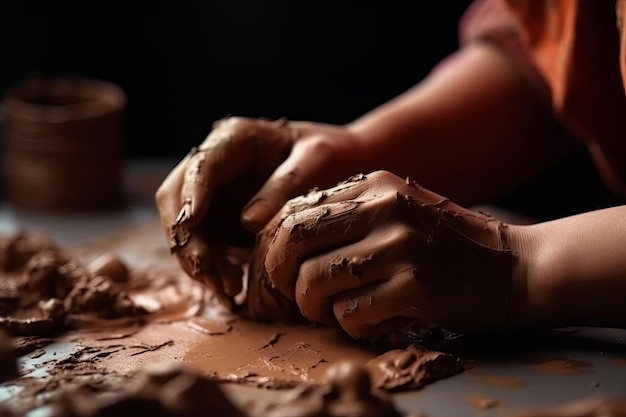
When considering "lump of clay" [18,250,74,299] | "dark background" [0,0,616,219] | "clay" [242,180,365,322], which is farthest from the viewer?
"dark background" [0,0,616,219]

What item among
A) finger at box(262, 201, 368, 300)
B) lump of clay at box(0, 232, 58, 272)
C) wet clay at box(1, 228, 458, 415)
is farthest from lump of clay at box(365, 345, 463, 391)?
lump of clay at box(0, 232, 58, 272)

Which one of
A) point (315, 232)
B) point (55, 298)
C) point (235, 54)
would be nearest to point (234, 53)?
point (235, 54)

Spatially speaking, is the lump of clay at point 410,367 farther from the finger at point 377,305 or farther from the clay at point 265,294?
the clay at point 265,294

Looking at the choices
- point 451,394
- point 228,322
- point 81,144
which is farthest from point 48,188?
point 451,394

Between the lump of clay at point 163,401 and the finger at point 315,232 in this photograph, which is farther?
the finger at point 315,232

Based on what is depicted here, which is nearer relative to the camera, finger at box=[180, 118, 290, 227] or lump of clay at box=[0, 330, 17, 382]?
lump of clay at box=[0, 330, 17, 382]

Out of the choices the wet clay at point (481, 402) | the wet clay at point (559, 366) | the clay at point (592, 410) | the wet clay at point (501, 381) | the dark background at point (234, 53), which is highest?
the dark background at point (234, 53)

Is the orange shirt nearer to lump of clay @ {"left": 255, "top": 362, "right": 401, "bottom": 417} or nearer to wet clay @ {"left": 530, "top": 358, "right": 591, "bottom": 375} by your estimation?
wet clay @ {"left": 530, "top": 358, "right": 591, "bottom": 375}

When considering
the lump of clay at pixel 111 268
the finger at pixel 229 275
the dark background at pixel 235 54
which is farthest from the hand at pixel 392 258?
the dark background at pixel 235 54
